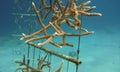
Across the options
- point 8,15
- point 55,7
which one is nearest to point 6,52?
point 55,7

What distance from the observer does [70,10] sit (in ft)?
13.1

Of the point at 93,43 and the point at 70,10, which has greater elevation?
the point at 70,10

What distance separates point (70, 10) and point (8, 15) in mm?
42051

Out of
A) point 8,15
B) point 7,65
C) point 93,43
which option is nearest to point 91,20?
point 8,15

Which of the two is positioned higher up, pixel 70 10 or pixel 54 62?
pixel 70 10

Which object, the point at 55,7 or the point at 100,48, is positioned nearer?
the point at 55,7

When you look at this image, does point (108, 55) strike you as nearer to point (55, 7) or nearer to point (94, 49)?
point (94, 49)

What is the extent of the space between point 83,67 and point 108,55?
5.31 metres

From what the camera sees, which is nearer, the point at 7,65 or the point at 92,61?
the point at 7,65

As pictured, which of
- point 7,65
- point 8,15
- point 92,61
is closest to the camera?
point 7,65

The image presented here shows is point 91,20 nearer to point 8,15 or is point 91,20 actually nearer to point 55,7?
point 8,15

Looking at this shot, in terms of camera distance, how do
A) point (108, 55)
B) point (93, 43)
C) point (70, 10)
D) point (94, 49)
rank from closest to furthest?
point (70, 10)
point (108, 55)
point (94, 49)
point (93, 43)

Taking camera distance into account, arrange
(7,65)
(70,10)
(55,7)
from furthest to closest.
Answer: (7,65), (55,7), (70,10)

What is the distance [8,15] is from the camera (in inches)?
1777
